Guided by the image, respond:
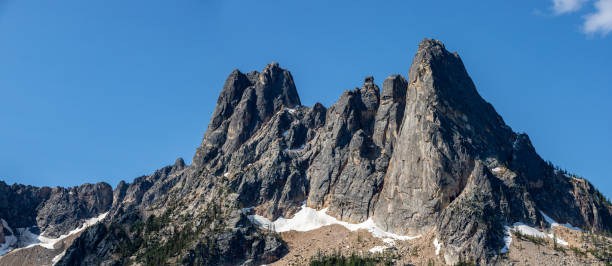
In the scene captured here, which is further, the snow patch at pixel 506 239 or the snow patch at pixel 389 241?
the snow patch at pixel 389 241

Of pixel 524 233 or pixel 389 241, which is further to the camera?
pixel 389 241

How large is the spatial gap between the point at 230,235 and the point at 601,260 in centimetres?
11621

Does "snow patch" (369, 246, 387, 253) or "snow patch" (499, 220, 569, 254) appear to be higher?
"snow patch" (499, 220, 569, 254)

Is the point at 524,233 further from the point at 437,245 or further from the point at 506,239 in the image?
the point at 437,245

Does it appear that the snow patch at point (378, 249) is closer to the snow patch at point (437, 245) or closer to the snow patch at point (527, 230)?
the snow patch at point (437, 245)

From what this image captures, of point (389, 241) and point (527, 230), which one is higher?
point (527, 230)

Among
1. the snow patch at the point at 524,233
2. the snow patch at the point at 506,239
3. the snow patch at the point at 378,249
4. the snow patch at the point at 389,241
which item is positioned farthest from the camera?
the snow patch at the point at 389,241

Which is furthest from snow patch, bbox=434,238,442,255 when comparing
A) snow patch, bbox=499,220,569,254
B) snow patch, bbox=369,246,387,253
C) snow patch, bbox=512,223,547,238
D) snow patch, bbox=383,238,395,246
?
snow patch, bbox=512,223,547,238

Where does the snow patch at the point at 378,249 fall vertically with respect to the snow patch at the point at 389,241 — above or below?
below

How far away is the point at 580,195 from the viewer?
19588cm

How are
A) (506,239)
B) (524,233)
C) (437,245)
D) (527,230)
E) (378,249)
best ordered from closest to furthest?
(506,239) < (524,233) < (527,230) < (437,245) < (378,249)

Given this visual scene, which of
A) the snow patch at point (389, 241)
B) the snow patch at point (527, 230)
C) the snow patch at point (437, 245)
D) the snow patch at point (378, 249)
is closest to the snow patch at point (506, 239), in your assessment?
the snow patch at point (527, 230)

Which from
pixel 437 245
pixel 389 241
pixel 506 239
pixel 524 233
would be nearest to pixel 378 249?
pixel 389 241

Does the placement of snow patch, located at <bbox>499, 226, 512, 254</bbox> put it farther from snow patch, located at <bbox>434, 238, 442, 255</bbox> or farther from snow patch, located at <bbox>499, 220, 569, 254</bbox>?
snow patch, located at <bbox>434, 238, 442, 255</bbox>
